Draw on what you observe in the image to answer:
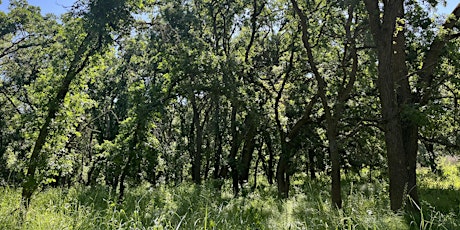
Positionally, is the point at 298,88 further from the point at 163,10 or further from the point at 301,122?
the point at 163,10

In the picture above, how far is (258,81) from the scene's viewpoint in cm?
1340

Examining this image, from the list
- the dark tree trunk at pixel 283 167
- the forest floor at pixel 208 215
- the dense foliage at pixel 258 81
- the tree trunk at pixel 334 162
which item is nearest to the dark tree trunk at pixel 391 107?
the dense foliage at pixel 258 81

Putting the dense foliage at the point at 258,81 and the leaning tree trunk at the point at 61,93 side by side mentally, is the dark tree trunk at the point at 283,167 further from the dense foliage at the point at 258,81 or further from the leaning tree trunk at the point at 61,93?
the leaning tree trunk at the point at 61,93

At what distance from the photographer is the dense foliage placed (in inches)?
305

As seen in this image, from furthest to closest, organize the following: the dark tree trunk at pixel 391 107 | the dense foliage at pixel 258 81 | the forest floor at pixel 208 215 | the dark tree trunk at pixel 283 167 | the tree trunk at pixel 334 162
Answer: the dark tree trunk at pixel 283 167 → the tree trunk at pixel 334 162 → the dense foliage at pixel 258 81 → the dark tree trunk at pixel 391 107 → the forest floor at pixel 208 215

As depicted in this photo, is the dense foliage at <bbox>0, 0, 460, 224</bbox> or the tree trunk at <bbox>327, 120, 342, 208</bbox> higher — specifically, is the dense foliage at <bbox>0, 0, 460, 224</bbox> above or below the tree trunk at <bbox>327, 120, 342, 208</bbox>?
above

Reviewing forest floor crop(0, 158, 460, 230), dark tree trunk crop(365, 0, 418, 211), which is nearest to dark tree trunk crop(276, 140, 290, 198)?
forest floor crop(0, 158, 460, 230)

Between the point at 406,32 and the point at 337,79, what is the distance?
269 centimetres

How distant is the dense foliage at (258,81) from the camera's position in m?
7.73

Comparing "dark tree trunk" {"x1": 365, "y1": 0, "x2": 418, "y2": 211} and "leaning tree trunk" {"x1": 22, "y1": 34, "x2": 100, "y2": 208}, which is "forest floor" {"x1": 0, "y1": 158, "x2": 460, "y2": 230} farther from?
"leaning tree trunk" {"x1": 22, "y1": 34, "x2": 100, "y2": 208}

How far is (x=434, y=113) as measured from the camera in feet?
24.1

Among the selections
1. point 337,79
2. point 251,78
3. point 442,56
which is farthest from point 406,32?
point 251,78

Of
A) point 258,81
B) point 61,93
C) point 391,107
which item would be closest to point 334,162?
point 391,107

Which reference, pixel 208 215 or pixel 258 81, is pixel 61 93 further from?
pixel 258 81
